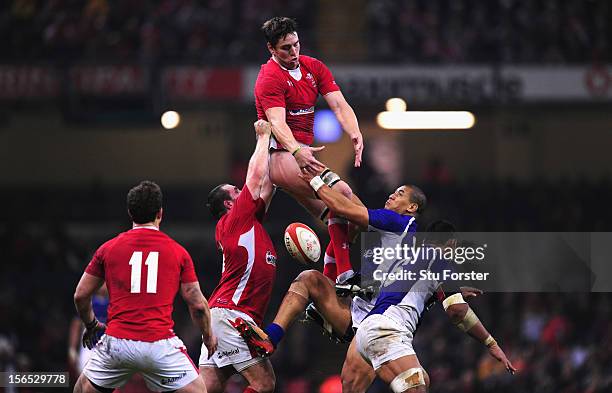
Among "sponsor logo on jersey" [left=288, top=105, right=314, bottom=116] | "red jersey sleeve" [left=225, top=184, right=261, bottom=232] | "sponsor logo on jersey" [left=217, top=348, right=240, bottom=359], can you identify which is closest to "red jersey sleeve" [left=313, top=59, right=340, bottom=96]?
"sponsor logo on jersey" [left=288, top=105, right=314, bottom=116]

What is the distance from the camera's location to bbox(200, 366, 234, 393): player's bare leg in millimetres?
8859

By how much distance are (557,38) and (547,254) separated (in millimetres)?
5823

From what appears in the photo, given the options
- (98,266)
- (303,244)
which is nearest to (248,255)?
(303,244)

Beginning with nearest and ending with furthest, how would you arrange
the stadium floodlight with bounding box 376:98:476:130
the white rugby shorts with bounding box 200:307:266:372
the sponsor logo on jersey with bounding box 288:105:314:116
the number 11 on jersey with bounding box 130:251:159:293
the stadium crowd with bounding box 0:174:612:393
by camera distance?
the number 11 on jersey with bounding box 130:251:159:293 → the white rugby shorts with bounding box 200:307:266:372 → the sponsor logo on jersey with bounding box 288:105:314:116 → the stadium crowd with bounding box 0:174:612:393 → the stadium floodlight with bounding box 376:98:476:130

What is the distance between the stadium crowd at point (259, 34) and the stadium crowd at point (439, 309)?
276 centimetres

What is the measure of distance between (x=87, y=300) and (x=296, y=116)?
96.8 inches

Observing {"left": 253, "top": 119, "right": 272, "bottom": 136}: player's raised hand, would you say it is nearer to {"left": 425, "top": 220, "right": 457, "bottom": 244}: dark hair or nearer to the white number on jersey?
the white number on jersey

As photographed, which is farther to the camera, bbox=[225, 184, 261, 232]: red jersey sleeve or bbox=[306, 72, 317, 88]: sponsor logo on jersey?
bbox=[306, 72, 317, 88]: sponsor logo on jersey

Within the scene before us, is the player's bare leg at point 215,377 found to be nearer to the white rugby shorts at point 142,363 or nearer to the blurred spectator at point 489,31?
the white rugby shorts at point 142,363

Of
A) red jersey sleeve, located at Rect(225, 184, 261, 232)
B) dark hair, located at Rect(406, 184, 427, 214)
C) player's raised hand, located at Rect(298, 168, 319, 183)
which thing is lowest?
red jersey sleeve, located at Rect(225, 184, 261, 232)

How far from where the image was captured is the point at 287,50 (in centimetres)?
888

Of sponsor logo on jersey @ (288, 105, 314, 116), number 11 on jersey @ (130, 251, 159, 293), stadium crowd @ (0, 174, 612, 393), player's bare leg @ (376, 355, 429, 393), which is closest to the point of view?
number 11 on jersey @ (130, 251, 159, 293)

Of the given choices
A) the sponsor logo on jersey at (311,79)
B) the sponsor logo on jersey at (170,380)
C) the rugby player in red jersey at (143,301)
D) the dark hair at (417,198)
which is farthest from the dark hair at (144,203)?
the dark hair at (417,198)

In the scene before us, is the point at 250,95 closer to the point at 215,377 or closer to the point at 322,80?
the point at 322,80
